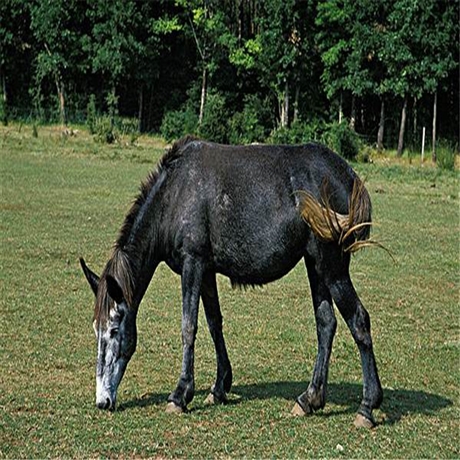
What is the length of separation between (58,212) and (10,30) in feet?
98.4

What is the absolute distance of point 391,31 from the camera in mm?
38688

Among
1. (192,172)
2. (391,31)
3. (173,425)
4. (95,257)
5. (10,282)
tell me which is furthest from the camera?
(391,31)

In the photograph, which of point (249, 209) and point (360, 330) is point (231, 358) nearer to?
point (360, 330)

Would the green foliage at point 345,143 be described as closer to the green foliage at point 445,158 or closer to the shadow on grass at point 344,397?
the green foliage at point 445,158

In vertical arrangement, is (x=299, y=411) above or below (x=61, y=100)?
below

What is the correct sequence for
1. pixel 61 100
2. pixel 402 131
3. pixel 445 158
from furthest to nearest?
pixel 61 100 → pixel 402 131 → pixel 445 158

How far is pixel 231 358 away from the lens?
9.20 metres

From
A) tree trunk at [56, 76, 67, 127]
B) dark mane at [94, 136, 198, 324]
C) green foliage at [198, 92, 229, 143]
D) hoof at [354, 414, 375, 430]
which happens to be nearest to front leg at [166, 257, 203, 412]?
dark mane at [94, 136, 198, 324]

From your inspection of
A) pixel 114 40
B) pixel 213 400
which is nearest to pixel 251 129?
pixel 114 40

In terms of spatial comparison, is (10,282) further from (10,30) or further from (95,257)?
(10,30)

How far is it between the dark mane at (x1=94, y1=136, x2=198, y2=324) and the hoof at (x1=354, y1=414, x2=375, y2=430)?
206 cm

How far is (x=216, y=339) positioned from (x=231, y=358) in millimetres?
1590

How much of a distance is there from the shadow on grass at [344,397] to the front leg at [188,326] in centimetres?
33

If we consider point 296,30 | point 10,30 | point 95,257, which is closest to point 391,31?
point 296,30
